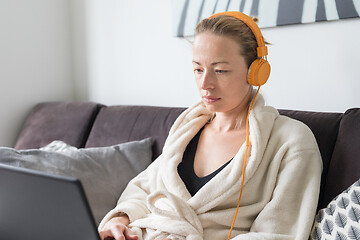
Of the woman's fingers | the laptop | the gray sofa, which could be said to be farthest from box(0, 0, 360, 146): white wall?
the laptop

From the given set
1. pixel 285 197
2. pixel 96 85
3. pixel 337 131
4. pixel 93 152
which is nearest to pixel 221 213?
pixel 285 197

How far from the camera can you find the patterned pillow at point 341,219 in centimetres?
116

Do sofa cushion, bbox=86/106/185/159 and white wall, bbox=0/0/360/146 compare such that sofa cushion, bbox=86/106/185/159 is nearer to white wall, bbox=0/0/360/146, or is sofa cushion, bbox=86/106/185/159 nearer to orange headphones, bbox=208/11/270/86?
white wall, bbox=0/0/360/146

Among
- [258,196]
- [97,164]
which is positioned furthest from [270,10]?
[97,164]

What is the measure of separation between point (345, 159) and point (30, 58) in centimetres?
193

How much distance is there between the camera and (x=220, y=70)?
1428 millimetres

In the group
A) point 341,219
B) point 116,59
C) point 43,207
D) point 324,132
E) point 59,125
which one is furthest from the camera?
point 116,59

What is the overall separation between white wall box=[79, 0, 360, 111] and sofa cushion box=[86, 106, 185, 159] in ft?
0.80

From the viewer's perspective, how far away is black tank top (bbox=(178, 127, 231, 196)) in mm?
1456

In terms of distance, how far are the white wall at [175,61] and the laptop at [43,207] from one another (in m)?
1.20

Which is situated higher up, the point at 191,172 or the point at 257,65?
the point at 257,65

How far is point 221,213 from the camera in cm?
138

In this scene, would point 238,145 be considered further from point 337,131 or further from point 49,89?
point 49,89

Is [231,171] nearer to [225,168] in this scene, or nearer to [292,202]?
[225,168]
